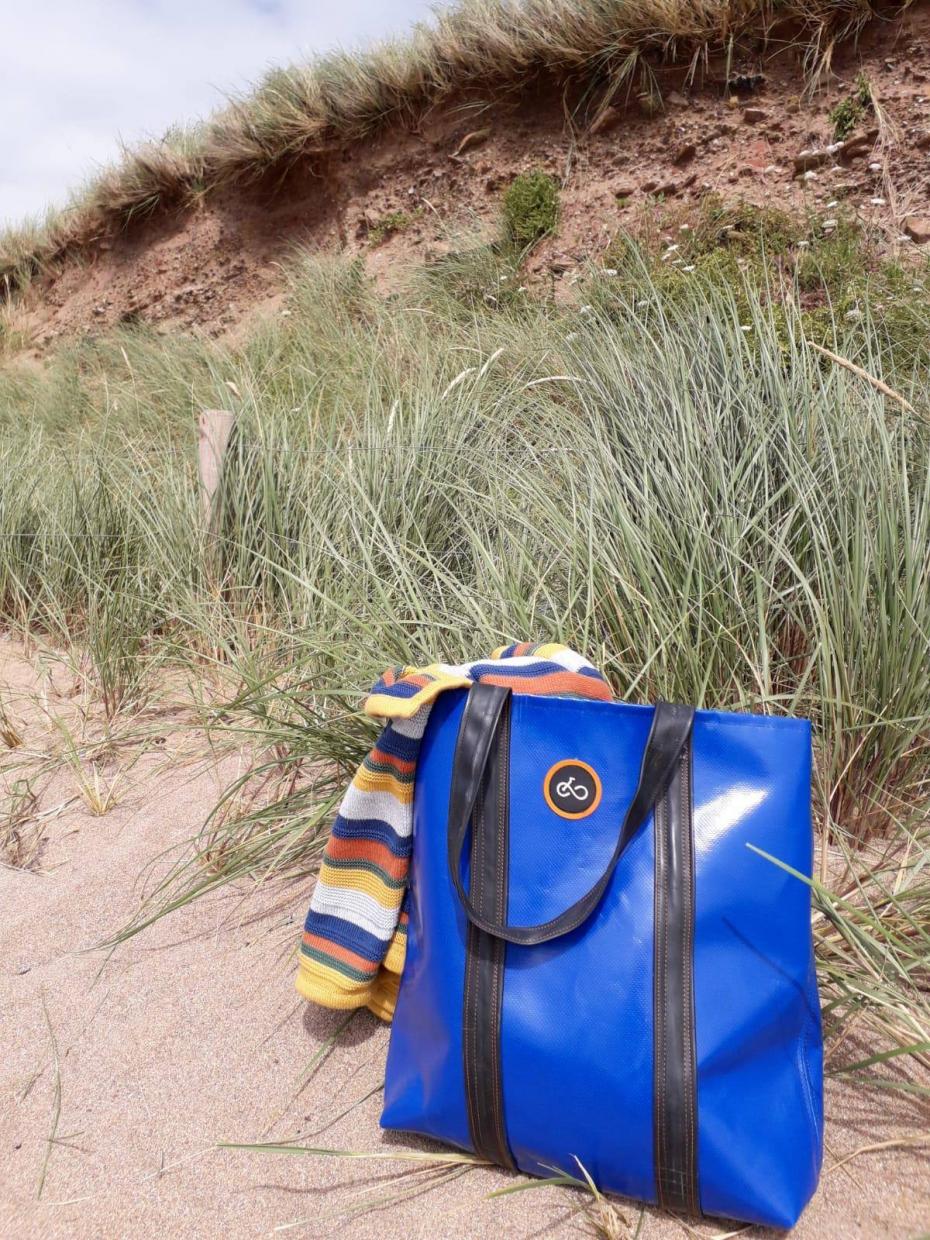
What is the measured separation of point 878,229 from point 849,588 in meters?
3.66

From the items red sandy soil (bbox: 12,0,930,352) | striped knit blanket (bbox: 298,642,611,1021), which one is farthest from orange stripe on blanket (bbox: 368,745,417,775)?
red sandy soil (bbox: 12,0,930,352)

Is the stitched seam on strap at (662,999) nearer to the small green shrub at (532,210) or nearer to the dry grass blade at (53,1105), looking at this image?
the dry grass blade at (53,1105)

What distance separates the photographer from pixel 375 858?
1.24 meters

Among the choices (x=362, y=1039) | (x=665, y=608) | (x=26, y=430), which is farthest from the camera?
(x=26, y=430)

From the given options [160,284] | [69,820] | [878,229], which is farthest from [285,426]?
[160,284]

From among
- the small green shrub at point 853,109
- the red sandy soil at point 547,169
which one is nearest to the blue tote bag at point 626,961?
the red sandy soil at point 547,169

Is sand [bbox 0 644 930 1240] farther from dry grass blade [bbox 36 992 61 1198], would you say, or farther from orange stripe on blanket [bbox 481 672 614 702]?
orange stripe on blanket [bbox 481 672 614 702]

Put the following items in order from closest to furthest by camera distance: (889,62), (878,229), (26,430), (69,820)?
(69,820) < (878,229) < (889,62) < (26,430)

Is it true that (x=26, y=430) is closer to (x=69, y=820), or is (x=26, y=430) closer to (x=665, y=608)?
(x=69, y=820)

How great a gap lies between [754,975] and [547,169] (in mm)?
6323

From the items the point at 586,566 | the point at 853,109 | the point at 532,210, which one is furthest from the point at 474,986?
the point at 532,210

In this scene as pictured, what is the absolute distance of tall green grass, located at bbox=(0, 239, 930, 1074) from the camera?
144 cm

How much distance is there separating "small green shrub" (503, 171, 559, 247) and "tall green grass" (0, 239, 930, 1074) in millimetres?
2313

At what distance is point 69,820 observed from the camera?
2.04m
